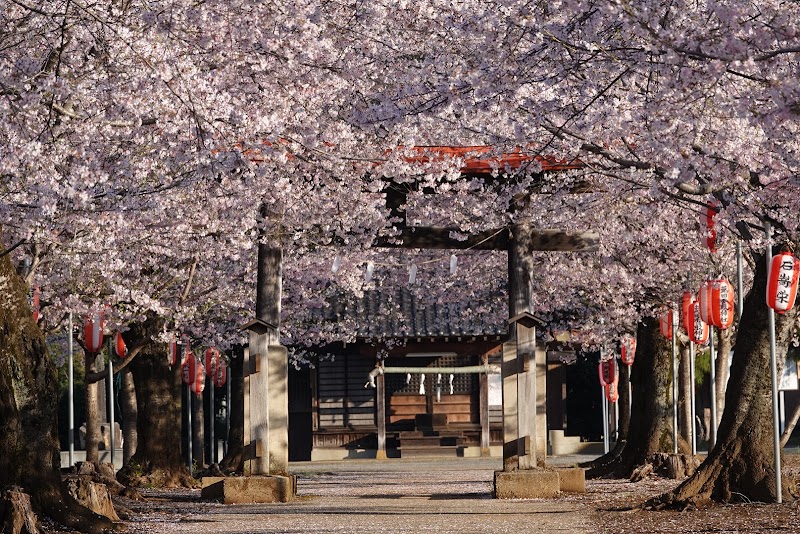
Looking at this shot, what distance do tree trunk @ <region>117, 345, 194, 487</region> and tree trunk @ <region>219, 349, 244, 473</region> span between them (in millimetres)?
3700

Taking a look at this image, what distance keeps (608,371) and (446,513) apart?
1749 cm

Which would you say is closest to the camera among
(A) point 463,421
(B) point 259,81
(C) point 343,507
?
(B) point 259,81

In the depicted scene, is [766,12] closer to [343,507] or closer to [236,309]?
[343,507]

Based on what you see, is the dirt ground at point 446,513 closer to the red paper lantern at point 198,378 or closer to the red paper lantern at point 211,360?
the red paper lantern at point 198,378

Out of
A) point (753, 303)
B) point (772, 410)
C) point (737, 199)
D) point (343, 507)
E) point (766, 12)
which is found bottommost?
point (343, 507)

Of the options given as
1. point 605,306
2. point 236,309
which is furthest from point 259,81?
point 605,306

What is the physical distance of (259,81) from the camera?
16.6 metres

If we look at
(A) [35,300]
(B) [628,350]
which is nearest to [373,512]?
(A) [35,300]

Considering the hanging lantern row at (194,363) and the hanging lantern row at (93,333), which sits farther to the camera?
the hanging lantern row at (194,363)

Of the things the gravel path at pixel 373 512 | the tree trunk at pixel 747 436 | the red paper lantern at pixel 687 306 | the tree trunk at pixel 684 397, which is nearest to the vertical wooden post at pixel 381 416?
the tree trunk at pixel 684 397

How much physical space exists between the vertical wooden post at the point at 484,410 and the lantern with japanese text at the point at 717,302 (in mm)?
17731

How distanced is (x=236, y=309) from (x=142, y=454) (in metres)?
3.91

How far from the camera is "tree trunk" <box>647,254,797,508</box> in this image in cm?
1501

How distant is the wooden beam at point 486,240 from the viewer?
62.2 feet
